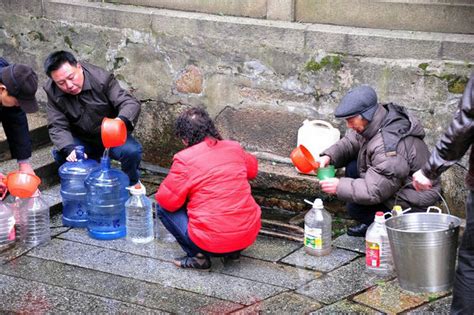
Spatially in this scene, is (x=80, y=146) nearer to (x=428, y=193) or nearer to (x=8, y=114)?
(x=8, y=114)

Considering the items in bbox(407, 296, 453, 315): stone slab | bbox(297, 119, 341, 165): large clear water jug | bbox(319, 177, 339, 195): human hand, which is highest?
bbox(297, 119, 341, 165): large clear water jug

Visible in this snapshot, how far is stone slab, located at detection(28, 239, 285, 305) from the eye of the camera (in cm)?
610

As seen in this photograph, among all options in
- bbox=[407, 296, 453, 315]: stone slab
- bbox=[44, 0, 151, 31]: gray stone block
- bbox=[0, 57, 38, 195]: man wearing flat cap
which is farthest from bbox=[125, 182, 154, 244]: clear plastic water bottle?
bbox=[407, 296, 453, 315]: stone slab

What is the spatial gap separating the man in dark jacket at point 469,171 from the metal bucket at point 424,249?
0.54 metres

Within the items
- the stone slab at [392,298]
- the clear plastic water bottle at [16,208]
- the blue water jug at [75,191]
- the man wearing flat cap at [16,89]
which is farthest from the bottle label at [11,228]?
the stone slab at [392,298]

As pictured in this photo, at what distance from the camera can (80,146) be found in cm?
732

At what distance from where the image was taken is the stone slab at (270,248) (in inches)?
265

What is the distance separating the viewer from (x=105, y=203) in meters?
7.22

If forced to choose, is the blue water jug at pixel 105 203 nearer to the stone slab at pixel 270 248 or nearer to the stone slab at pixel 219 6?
the stone slab at pixel 270 248

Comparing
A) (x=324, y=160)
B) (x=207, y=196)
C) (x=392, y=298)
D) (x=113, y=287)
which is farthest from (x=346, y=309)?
(x=113, y=287)

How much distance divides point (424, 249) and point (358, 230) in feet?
4.13

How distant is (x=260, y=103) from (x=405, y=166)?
188 centimetres

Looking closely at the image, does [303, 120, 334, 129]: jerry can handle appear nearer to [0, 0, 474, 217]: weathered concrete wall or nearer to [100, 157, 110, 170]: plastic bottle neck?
[0, 0, 474, 217]: weathered concrete wall

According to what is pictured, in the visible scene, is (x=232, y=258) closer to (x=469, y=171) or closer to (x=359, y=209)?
(x=359, y=209)
